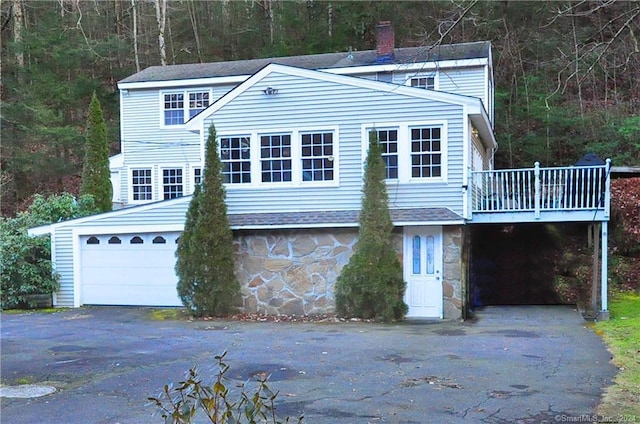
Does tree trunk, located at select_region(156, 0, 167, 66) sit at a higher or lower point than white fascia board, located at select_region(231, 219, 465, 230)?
higher

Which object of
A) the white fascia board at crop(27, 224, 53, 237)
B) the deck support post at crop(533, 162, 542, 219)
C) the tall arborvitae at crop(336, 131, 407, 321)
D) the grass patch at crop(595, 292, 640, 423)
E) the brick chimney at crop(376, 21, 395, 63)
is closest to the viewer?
the grass patch at crop(595, 292, 640, 423)

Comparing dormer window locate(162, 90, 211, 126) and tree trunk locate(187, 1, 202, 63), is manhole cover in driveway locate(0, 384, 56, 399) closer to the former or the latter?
dormer window locate(162, 90, 211, 126)

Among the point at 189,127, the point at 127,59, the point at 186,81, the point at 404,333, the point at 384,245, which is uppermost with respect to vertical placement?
the point at 127,59

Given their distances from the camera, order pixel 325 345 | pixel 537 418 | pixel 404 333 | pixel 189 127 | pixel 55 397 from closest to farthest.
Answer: pixel 537 418 < pixel 55 397 < pixel 325 345 < pixel 404 333 < pixel 189 127

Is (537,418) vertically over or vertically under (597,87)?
under

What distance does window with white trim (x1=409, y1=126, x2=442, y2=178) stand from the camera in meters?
13.9

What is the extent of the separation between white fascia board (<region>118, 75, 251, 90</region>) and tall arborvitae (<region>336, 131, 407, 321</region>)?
8.65 m

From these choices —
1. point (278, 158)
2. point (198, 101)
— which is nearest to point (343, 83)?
point (278, 158)

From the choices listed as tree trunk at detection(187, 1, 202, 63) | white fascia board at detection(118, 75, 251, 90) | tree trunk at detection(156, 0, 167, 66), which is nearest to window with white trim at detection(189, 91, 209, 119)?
white fascia board at detection(118, 75, 251, 90)

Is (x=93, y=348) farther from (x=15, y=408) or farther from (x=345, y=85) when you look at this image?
(x=345, y=85)

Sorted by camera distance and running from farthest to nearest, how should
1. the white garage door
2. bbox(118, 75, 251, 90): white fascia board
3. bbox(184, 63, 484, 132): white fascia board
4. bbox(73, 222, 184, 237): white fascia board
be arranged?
bbox(118, 75, 251, 90): white fascia board
the white garage door
bbox(73, 222, 184, 237): white fascia board
bbox(184, 63, 484, 132): white fascia board

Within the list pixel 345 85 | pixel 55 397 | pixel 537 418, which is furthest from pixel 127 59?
pixel 537 418

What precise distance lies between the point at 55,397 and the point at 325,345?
4600 millimetres

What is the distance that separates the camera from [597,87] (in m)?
27.2
